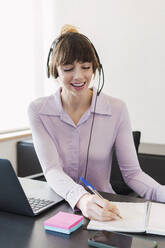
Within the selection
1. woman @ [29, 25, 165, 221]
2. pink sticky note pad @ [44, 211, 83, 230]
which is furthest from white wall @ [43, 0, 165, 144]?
pink sticky note pad @ [44, 211, 83, 230]

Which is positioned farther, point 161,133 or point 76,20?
point 76,20

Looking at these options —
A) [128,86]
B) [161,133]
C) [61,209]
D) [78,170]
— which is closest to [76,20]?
[128,86]

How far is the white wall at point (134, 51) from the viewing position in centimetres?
225

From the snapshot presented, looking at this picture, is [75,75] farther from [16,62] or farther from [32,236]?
[16,62]

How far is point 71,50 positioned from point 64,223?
2.18 feet

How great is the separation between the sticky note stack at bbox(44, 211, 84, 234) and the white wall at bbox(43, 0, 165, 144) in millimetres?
1628

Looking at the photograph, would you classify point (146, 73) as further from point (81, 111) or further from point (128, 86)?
point (81, 111)

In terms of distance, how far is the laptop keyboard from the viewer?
890 mm

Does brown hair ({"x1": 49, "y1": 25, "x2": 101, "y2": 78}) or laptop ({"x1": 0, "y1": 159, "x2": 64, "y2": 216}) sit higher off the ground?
brown hair ({"x1": 49, "y1": 25, "x2": 101, "y2": 78})

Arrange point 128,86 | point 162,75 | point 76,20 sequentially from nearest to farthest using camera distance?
point 162,75, point 128,86, point 76,20

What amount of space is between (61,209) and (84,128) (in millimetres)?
469

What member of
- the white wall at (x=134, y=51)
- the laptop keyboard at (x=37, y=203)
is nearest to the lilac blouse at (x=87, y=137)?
the laptop keyboard at (x=37, y=203)

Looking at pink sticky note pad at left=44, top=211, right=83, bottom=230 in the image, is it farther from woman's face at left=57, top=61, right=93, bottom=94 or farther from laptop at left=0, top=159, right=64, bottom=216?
woman's face at left=57, top=61, right=93, bottom=94

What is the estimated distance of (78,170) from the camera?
4.25 ft
